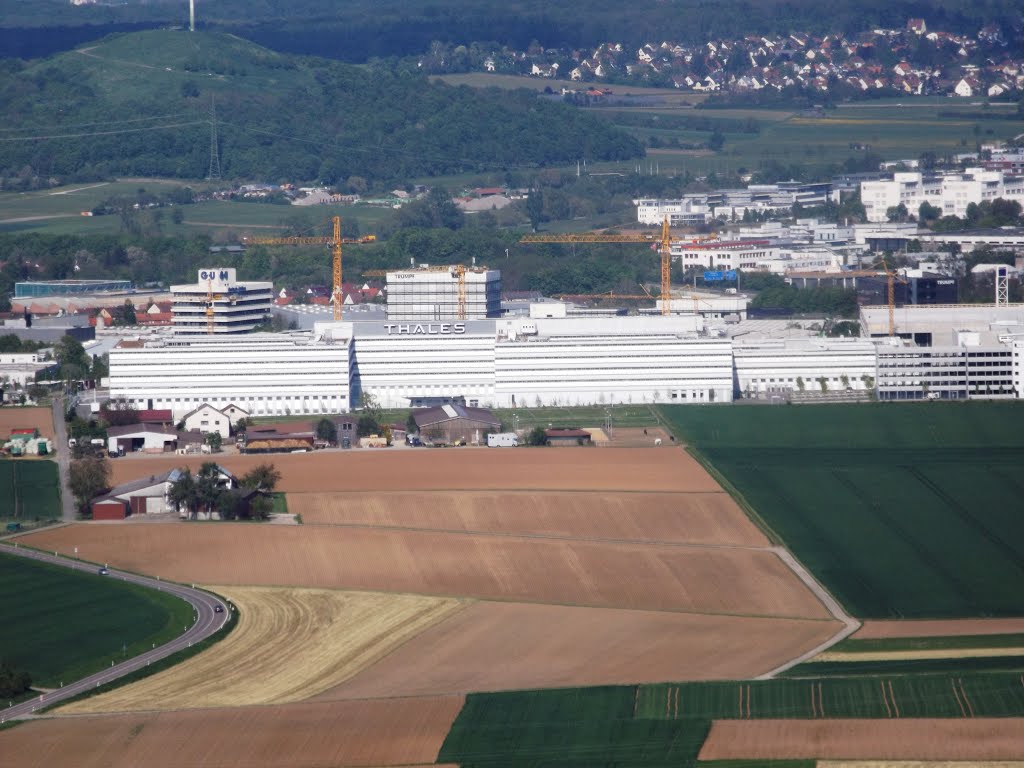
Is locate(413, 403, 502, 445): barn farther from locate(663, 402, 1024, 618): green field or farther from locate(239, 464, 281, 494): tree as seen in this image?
locate(239, 464, 281, 494): tree

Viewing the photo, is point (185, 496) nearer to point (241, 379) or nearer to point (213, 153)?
point (241, 379)

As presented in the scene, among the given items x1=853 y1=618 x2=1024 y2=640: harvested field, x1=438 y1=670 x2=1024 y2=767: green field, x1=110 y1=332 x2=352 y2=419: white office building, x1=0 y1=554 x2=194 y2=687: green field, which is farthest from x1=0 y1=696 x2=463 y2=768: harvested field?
x1=110 y1=332 x2=352 y2=419: white office building

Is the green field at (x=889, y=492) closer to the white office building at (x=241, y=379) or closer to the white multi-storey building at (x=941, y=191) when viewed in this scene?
the white office building at (x=241, y=379)

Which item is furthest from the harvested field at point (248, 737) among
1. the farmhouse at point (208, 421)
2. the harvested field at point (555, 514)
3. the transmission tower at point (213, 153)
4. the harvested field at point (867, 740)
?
the transmission tower at point (213, 153)

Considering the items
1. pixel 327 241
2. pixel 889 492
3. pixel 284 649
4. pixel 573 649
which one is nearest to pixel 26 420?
pixel 889 492

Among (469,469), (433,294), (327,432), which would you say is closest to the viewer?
(469,469)

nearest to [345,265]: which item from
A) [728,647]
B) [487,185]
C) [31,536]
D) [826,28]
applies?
[487,185]
